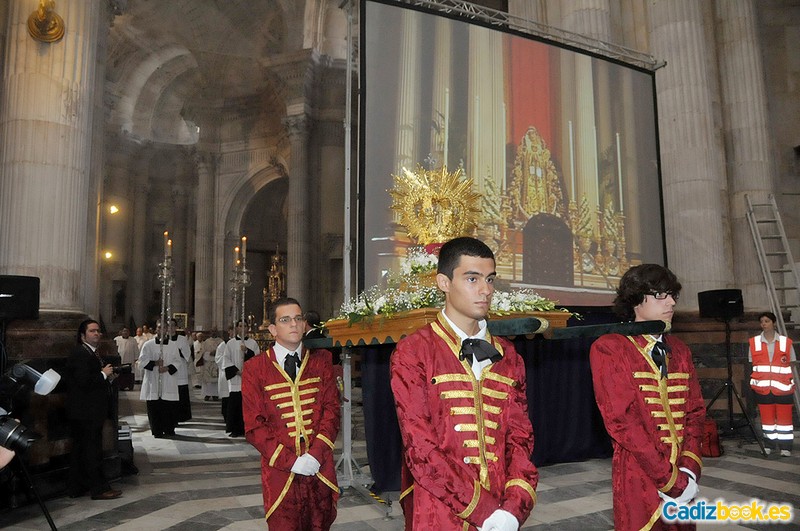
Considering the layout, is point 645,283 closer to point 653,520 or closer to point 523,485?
point 653,520

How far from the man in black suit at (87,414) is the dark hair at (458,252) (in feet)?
18.5

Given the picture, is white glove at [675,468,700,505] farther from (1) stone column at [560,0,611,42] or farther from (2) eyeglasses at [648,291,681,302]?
(1) stone column at [560,0,611,42]

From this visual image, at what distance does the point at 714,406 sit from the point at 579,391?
3163 millimetres

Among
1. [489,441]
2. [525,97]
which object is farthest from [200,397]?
[489,441]

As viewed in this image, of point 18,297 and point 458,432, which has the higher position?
point 18,297

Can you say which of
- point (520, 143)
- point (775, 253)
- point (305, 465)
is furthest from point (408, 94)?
point (775, 253)

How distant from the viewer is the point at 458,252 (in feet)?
8.79

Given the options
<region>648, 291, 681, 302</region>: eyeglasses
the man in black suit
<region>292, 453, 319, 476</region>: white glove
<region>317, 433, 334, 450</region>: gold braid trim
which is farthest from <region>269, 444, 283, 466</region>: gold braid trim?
the man in black suit

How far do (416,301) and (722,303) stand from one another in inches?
241

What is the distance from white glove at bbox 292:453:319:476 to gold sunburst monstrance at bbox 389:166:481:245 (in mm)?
5036

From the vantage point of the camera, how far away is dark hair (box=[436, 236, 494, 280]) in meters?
2.66

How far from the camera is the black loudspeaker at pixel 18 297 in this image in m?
6.07

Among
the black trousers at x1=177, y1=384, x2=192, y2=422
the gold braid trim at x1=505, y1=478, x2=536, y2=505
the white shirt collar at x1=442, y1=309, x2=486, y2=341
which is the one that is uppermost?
the white shirt collar at x1=442, y1=309, x2=486, y2=341

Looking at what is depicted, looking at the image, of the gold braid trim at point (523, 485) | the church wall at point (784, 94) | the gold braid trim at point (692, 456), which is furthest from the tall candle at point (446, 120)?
the church wall at point (784, 94)
